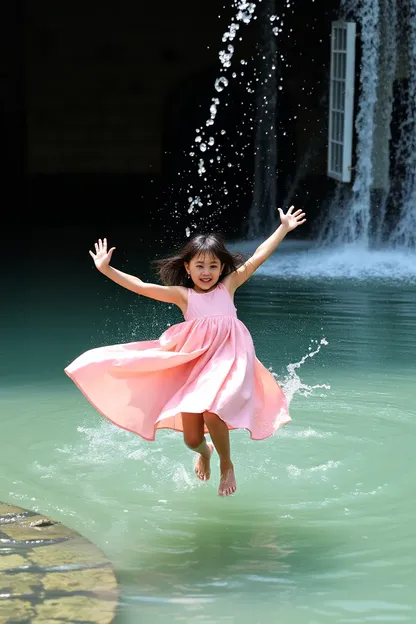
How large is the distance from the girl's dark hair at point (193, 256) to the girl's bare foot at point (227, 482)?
808 millimetres

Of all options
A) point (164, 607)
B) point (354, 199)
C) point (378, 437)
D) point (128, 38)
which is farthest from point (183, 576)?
point (128, 38)

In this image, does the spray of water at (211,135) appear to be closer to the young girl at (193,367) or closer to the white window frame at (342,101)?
the white window frame at (342,101)

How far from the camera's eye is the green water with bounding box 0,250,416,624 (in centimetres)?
386

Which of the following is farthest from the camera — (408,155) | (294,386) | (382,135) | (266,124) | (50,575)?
(266,124)

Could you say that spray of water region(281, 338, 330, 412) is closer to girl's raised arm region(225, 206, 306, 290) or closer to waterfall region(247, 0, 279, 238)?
girl's raised arm region(225, 206, 306, 290)

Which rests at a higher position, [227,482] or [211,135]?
[211,135]

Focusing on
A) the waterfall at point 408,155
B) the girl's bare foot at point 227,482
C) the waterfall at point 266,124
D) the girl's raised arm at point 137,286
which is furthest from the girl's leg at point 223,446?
the waterfall at point 266,124

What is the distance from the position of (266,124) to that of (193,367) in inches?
395

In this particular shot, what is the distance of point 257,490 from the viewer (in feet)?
15.9

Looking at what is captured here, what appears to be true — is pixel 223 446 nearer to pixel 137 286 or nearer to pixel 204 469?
Result: pixel 204 469

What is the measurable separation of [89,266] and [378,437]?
5.94 metres

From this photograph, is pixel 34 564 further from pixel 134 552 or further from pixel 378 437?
pixel 378 437

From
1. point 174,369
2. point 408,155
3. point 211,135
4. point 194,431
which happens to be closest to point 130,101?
point 211,135

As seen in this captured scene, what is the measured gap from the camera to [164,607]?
12.2 ft
